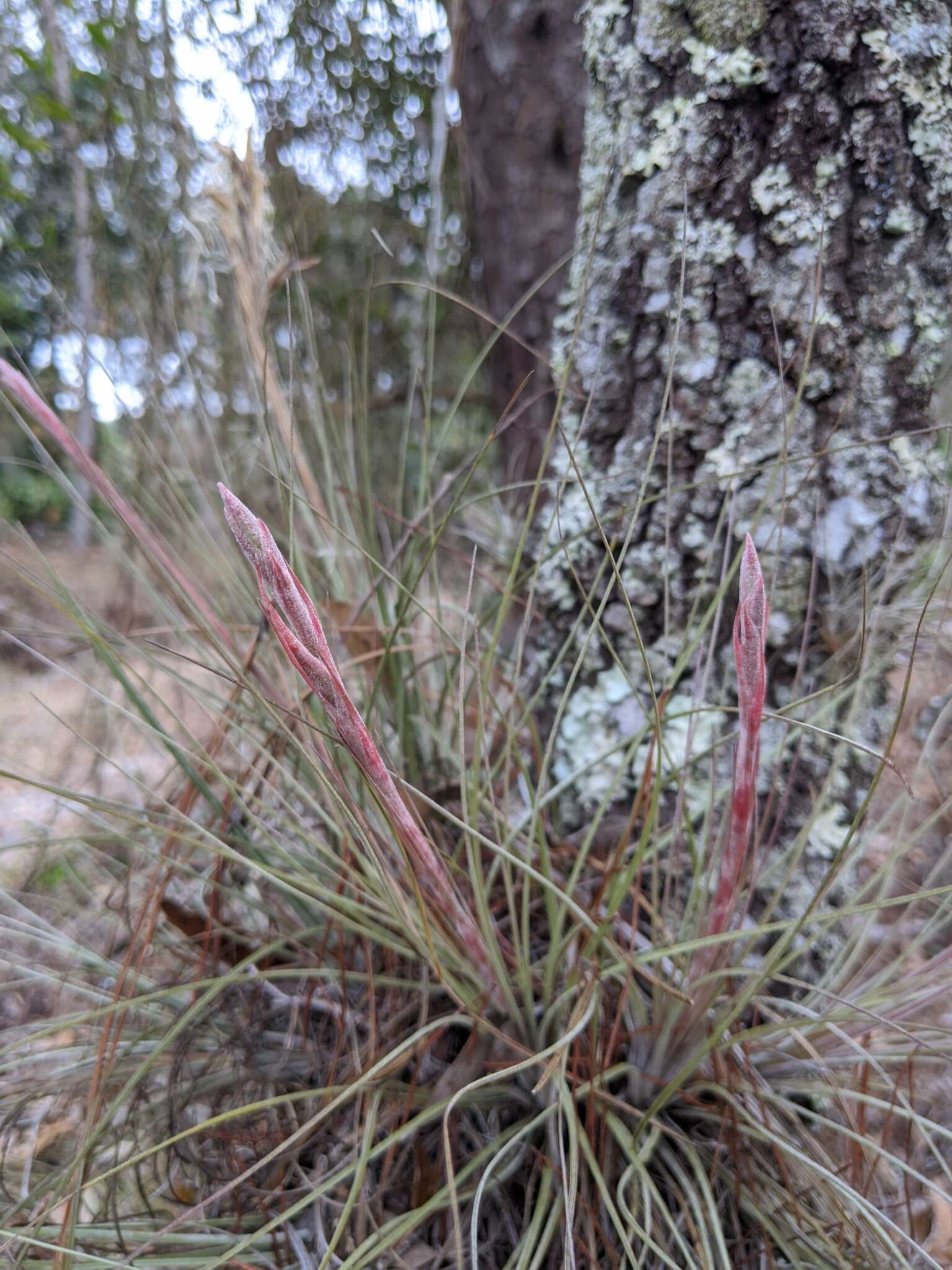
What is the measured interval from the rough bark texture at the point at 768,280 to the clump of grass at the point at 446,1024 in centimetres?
8

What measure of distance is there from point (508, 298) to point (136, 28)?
105 centimetres

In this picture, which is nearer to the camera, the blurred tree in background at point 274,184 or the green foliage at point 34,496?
the blurred tree in background at point 274,184

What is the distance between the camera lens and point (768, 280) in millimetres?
625

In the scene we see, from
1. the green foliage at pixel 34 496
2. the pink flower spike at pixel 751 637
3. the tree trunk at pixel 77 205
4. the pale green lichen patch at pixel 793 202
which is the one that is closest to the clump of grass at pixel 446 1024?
the pink flower spike at pixel 751 637

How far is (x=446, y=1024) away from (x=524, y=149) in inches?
62.7

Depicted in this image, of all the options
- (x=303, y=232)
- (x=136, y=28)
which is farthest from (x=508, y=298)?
(x=136, y=28)

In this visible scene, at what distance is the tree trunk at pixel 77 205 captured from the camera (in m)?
2.24

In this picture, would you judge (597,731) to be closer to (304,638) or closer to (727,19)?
(304,638)

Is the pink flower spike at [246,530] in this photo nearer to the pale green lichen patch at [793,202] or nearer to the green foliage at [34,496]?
the pale green lichen patch at [793,202]

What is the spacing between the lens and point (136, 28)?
1.70 metres

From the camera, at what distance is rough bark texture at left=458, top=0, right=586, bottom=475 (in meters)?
1.44

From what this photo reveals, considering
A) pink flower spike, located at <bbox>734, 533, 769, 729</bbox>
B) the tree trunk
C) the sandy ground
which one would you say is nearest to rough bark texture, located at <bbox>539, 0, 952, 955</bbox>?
pink flower spike, located at <bbox>734, 533, 769, 729</bbox>

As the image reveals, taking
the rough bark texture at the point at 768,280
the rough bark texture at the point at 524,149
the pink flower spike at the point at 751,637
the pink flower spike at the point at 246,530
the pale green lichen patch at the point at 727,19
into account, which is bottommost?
the pink flower spike at the point at 751,637

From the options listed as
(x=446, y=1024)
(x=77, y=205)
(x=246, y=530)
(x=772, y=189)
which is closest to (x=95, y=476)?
(x=246, y=530)
